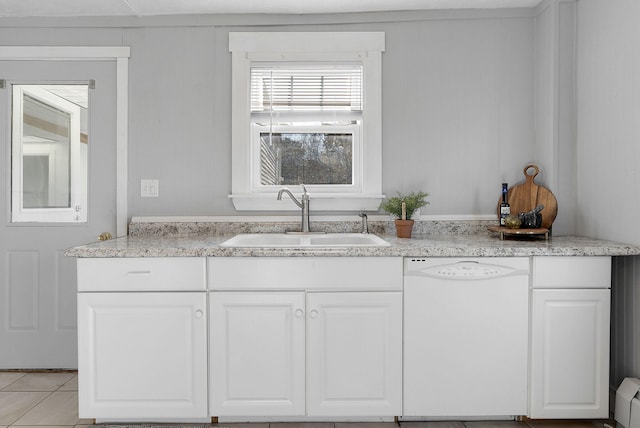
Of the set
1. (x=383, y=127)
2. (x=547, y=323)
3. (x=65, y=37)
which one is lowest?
(x=547, y=323)

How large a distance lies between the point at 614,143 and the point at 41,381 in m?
3.32

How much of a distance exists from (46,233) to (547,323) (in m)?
2.77

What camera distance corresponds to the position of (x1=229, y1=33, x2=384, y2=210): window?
2.51 meters

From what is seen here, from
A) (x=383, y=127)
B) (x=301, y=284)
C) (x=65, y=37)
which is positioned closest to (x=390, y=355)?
(x=301, y=284)

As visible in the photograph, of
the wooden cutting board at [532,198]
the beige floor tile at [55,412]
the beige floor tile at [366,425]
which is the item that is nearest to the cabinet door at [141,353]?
the beige floor tile at [55,412]

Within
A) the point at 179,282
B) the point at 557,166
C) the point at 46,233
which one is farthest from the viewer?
the point at 46,233

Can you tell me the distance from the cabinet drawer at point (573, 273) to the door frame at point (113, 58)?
229 centimetres

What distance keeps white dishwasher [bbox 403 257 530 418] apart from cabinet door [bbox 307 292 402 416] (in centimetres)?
7

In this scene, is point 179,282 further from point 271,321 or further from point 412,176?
point 412,176

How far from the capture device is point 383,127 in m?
2.54

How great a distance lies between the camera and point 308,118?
256cm

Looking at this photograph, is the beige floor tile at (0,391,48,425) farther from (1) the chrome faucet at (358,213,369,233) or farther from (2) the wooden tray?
(2) the wooden tray

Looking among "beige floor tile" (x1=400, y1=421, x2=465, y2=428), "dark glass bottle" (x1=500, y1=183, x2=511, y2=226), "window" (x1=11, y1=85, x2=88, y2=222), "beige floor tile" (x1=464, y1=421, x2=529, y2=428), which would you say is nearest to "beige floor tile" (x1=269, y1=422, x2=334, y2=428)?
"beige floor tile" (x1=400, y1=421, x2=465, y2=428)

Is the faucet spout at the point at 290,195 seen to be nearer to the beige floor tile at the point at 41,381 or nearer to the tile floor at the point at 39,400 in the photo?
the tile floor at the point at 39,400
